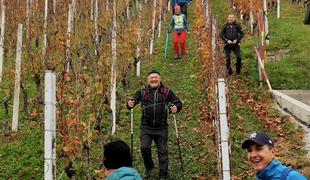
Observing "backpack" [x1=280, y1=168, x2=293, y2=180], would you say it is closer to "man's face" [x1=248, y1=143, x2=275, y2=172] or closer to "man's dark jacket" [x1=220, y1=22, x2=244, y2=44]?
"man's face" [x1=248, y1=143, x2=275, y2=172]

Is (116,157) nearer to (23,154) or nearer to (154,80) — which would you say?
(154,80)

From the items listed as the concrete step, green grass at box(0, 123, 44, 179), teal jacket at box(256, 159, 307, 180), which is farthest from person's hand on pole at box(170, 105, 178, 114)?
the concrete step

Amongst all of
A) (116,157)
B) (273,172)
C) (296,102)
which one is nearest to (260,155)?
(273,172)

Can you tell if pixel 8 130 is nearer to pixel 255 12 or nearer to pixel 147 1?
pixel 255 12

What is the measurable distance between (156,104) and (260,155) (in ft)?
11.0

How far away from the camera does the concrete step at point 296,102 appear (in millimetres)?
8664

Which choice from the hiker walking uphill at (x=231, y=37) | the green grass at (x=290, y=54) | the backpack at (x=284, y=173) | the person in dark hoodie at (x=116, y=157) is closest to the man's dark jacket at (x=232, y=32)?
the hiker walking uphill at (x=231, y=37)

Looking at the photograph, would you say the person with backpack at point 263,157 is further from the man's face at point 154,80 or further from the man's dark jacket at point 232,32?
the man's dark jacket at point 232,32

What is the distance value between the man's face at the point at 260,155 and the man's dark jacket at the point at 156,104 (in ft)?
10.4

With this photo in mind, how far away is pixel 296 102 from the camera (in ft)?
30.3

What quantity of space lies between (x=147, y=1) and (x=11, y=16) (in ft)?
27.0

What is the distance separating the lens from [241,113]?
9617 millimetres

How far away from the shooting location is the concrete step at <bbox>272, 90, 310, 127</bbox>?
8664 millimetres

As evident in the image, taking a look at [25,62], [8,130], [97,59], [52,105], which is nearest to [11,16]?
[25,62]
